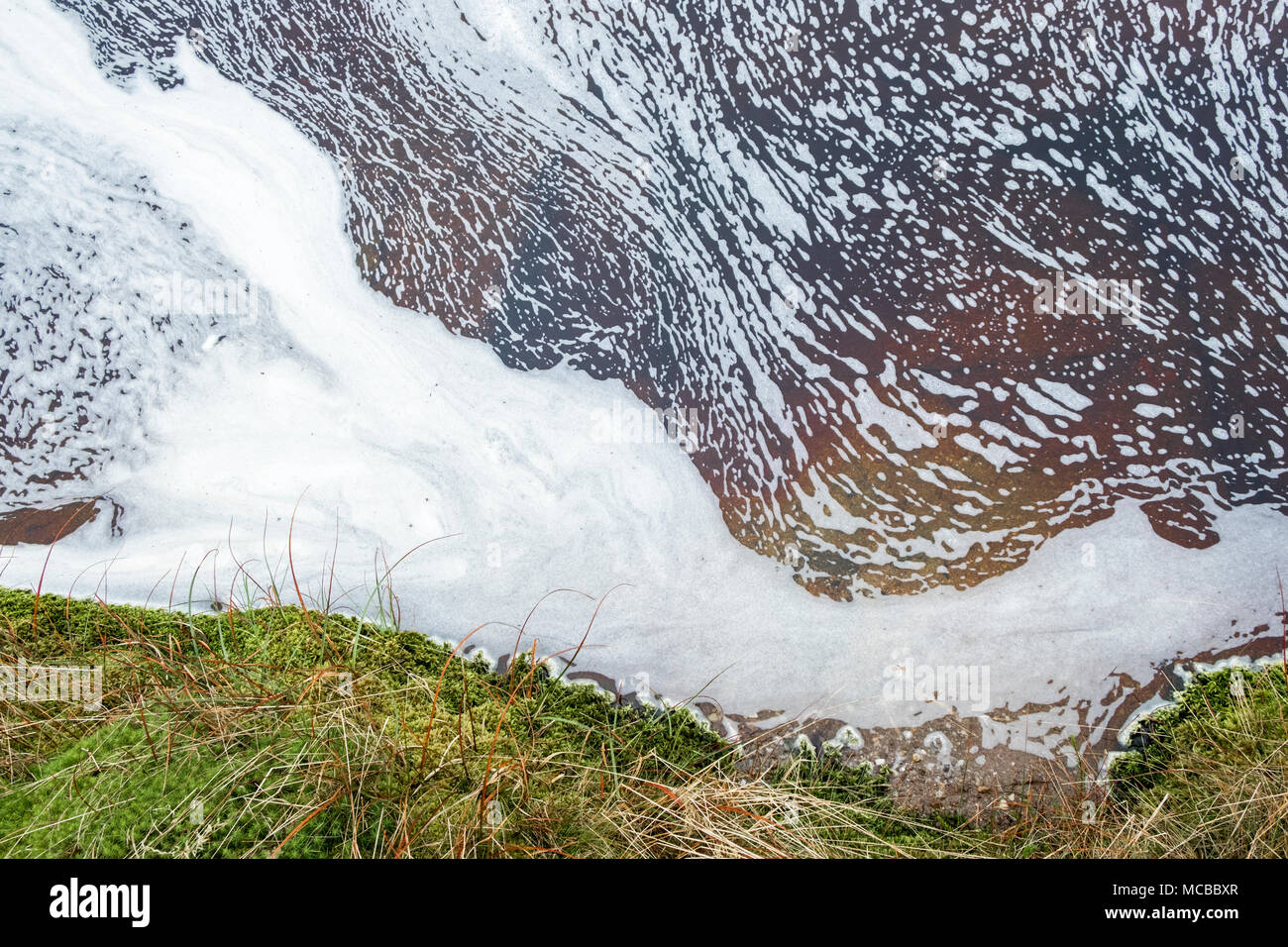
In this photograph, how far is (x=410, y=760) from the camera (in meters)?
1.65

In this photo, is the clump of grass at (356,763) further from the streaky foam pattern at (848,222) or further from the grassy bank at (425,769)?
the streaky foam pattern at (848,222)

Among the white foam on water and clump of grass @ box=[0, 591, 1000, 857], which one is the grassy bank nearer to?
clump of grass @ box=[0, 591, 1000, 857]

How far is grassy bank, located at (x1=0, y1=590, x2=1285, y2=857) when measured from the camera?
60.6 inches

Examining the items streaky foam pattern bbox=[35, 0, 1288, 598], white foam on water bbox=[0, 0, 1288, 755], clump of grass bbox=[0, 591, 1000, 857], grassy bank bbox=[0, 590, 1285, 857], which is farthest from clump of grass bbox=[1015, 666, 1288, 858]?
streaky foam pattern bbox=[35, 0, 1288, 598]

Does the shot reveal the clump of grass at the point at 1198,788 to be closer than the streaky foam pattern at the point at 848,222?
Yes

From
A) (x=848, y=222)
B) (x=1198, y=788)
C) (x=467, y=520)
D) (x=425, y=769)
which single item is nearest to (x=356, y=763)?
(x=425, y=769)

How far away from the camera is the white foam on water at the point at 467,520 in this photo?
1.75 meters

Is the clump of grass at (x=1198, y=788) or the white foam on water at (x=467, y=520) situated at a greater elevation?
the white foam on water at (x=467, y=520)

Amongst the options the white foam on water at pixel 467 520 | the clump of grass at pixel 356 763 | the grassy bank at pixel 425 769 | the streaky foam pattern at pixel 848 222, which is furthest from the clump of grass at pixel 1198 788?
the streaky foam pattern at pixel 848 222

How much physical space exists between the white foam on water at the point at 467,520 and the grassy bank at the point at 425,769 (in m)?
0.11

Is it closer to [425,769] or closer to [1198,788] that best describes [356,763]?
[425,769]

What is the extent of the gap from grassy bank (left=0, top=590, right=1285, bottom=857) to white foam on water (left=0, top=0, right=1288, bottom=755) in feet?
0.36

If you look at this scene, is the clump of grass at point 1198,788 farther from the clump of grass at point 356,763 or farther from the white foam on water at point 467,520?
the clump of grass at point 356,763
